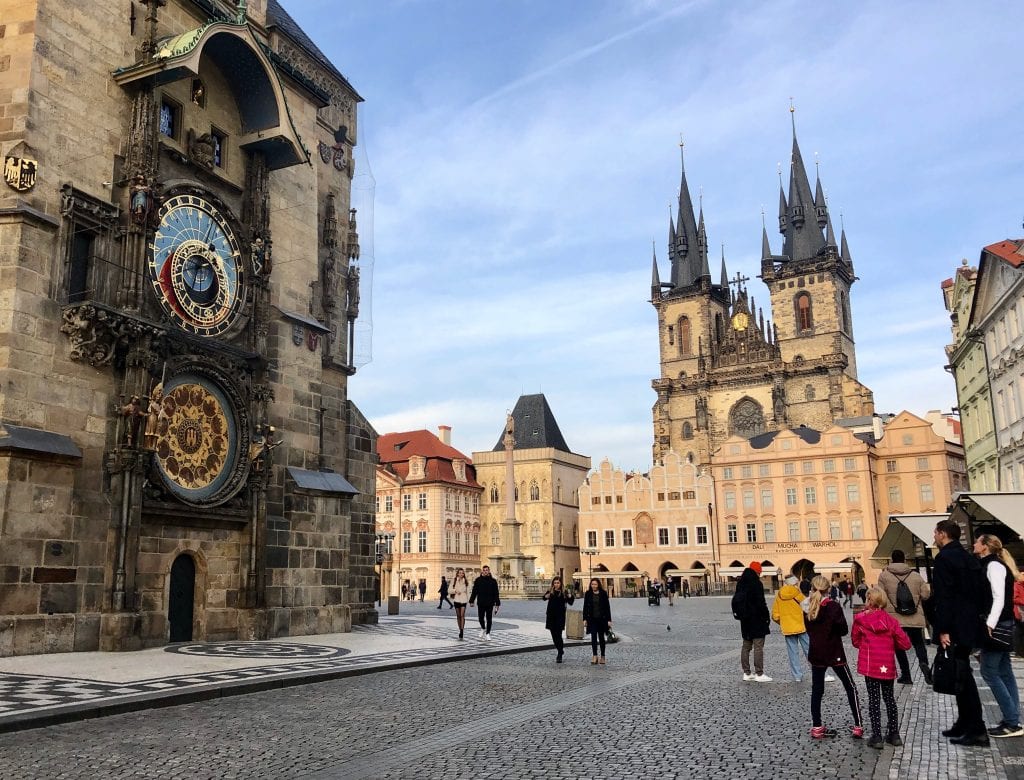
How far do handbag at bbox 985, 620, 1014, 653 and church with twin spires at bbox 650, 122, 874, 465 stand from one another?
79969mm

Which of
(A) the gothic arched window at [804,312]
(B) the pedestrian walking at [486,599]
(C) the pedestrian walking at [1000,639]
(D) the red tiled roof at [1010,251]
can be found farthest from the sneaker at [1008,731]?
(A) the gothic arched window at [804,312]

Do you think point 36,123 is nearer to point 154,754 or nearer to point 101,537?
point 101,537

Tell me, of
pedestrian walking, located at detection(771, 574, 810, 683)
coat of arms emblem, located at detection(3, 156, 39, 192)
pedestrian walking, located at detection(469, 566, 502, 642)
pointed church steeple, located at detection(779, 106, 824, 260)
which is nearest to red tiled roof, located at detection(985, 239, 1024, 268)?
pedestrian walking, located at detection(469, 566, 502, 642)

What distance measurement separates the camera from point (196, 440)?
58.5ft

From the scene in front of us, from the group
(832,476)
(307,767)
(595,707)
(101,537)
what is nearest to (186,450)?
(101,537)

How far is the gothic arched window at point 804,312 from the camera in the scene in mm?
92000

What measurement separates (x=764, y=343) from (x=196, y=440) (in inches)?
3223

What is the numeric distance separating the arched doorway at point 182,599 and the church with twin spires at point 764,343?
72.1m

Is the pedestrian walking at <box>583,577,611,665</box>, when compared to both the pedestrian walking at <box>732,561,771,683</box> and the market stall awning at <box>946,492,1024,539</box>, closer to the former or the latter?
the pedestrian walking at <box>732,561,771,683</box>

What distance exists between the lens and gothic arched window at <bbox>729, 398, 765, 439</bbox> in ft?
292

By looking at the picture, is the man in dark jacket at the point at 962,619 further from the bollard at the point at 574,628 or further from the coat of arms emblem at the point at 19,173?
the coat of arms emblem at the point at 19,173

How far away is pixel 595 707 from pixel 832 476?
2686 inches

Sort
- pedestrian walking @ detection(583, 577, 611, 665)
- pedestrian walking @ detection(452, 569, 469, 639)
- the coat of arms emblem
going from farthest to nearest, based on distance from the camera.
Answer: pedestrian walking @ detection(452, 569, 469, 639), pedestrian walking @ detection(583, 577, 611, 665), the coat of arms emblem

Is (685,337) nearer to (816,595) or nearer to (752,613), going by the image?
(752,613)
